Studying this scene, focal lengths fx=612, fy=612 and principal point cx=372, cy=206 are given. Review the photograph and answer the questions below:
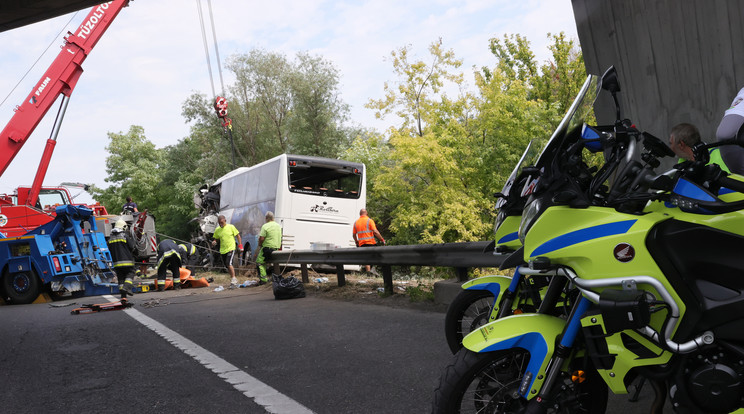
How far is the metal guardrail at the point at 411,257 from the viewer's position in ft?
22.4

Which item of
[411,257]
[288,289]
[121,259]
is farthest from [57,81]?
[411,257]

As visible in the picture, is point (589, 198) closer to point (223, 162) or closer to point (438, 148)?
point (438, 148)

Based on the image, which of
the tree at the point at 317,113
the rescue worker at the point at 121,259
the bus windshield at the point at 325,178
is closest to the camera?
the rescue worker at the point at 121,259

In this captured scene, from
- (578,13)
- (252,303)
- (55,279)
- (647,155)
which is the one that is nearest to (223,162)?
(55,279)

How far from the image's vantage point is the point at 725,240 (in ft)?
7.66

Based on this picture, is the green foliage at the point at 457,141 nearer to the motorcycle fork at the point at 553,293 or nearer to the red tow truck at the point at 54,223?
the red tow truck at the point at 54,223

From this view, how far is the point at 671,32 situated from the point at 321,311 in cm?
530

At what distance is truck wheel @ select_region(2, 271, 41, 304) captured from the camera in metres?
12.5

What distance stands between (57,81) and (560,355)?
18.6 metres

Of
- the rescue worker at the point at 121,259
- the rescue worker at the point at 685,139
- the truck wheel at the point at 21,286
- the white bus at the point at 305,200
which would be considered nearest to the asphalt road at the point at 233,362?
the rescue worker at the point at 685,139

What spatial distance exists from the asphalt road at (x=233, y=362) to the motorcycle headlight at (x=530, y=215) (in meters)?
1.28

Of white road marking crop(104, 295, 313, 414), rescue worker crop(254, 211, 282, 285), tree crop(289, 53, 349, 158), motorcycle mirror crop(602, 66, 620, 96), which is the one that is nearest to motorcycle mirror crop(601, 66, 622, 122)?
motorcycle mirror crop(602, 66, 620, 96)

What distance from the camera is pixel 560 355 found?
2.53m

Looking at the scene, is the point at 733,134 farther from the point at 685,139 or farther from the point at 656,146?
the point at 656,146
